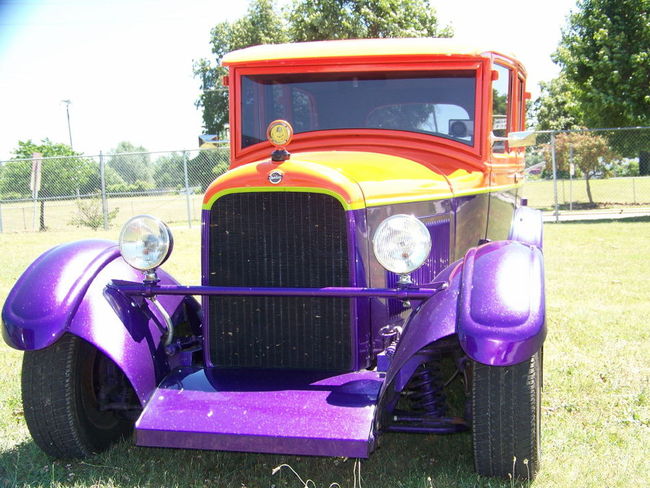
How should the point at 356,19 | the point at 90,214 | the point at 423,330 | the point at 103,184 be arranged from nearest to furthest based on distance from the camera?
the point at 423,330 → the point at 103,184 → the point at 90,214 → the point at 356,19

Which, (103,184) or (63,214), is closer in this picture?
(103,184)

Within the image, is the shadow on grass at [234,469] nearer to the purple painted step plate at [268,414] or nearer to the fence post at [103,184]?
the purple painted step plate at [268,414]

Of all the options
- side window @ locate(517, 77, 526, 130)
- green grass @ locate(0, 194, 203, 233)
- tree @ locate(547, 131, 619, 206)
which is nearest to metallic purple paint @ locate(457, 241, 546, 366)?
A: side window @ locate(517, 77, 526, 130)

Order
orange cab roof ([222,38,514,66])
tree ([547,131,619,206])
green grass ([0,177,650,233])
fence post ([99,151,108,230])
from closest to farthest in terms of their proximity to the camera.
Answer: orange cab roof ([222,38,514,66]) → fence post ([99,151,108,230]) → green grass ([0,177,650,233]) → tree ([547,131,619,206])

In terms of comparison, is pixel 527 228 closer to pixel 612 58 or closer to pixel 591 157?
pixel 612 58

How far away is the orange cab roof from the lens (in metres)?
3.71

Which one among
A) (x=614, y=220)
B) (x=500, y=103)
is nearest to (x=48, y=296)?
(x=500, y=103)

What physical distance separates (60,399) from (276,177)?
1.39m

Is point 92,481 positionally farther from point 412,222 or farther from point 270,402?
point 412,222

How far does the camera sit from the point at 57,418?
2.96 metres

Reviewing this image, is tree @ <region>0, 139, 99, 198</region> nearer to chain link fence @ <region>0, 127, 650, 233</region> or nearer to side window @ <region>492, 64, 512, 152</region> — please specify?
chain link fence @ <region>0, 127, 650, 233</region>

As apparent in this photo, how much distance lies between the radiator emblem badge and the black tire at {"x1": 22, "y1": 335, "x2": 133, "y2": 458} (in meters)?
1.16

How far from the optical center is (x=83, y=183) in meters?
Answer: 16.1

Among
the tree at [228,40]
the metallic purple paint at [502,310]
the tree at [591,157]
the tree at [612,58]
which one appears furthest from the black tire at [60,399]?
the tree at [228,40]
